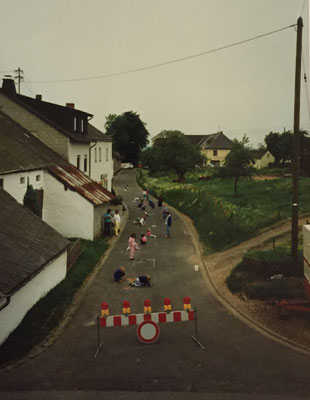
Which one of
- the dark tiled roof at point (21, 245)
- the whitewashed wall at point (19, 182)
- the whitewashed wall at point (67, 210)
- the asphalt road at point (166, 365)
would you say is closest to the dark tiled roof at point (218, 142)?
the whitewashed wall at point (67, 210)

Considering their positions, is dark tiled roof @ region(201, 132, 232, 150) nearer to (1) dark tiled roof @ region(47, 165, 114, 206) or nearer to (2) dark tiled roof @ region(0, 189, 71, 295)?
(1) dark tiled roof @ region(47, 165, 114, 206)

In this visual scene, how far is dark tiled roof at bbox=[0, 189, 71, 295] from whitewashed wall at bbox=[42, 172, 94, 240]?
738cm

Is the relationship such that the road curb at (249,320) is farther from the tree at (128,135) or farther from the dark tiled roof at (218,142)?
the tree at (128,135)

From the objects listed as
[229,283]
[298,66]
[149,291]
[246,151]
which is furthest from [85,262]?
[246,151]

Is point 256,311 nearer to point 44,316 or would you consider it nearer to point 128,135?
point 44,316

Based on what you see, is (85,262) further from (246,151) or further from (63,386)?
(246,151)

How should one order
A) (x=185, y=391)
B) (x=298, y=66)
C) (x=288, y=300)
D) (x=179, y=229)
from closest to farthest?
(x=185, y=391) → (x=288, y=300) → (x=298, y=66) → (x=179, y=229)

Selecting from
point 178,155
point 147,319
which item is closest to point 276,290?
point 147,319

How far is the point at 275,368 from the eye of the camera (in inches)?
365

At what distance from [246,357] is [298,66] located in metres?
11.0

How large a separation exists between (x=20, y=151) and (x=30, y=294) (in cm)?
1258

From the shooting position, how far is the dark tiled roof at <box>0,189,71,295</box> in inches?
440

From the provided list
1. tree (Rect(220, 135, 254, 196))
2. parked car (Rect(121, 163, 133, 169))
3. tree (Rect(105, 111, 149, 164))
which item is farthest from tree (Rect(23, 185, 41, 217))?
parked car (Rect(121, 163, 133, 169))

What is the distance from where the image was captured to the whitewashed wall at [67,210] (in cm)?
2414
